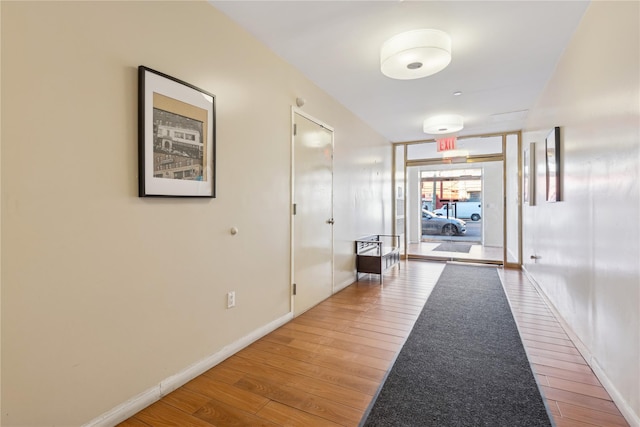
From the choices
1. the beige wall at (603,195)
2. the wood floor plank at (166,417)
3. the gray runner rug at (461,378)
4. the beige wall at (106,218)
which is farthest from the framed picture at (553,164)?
the wood floor plank at (166,417)

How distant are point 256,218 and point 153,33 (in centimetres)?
146

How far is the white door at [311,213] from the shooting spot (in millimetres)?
3311

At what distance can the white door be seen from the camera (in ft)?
10.9

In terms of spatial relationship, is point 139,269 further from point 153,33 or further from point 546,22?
point 546,22

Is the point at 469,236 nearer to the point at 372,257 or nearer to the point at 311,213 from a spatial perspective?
the point at 372,257

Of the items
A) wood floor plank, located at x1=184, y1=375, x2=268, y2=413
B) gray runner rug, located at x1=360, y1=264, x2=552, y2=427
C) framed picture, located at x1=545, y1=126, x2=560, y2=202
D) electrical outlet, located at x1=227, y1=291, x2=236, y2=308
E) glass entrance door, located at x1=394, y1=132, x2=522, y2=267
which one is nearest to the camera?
gray runner rug, located at x1=360, y1=264, x2=552, y2=427

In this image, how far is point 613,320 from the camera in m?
1.84

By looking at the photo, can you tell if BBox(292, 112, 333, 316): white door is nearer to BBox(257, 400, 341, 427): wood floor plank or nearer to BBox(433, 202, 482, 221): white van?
BBox(257, 400, 341, 427): wood floor plank

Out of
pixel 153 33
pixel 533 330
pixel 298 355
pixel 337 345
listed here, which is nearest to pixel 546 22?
pixel 533 330

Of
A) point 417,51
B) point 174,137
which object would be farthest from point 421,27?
point 174,137

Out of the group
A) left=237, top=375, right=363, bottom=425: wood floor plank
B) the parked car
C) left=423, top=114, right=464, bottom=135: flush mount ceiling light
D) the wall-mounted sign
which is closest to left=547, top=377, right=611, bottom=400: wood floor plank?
left=237, top=375, right=363, bottom=425: wood floor plank

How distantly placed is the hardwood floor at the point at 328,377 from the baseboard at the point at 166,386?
0.04 meters

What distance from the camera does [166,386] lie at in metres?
1.91

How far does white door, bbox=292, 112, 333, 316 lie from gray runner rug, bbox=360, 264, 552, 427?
1207mm
